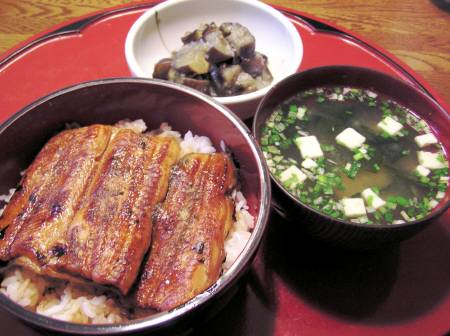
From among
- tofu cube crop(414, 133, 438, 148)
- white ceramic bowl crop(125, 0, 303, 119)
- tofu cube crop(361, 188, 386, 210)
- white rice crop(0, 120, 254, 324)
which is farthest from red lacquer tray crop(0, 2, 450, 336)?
white ceramic bowl crop(125, 0, 303, 119)

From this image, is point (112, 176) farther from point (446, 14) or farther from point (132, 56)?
point (446, 14)

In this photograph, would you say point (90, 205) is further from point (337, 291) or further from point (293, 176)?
point (337, 291)

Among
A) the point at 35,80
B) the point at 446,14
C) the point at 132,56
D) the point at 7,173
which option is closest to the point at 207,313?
the point at 7,173

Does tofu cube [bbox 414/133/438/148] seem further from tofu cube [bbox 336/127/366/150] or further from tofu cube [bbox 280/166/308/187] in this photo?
tofu cube [bbox 280/166/308/187]

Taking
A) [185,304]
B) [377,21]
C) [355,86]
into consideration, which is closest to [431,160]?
[355,86]

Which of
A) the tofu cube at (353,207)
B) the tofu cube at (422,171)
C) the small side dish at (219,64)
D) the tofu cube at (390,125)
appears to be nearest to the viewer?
the tofu cube at (353,207)

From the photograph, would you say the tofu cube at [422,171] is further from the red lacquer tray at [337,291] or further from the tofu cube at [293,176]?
the tofu cube at [293,176]

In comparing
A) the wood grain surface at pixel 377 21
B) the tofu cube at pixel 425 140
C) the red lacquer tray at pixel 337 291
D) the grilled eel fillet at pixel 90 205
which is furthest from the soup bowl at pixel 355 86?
the wood grain surface at pixel 377 21
